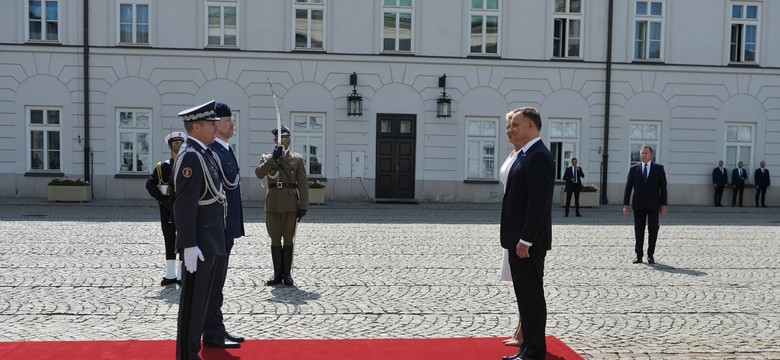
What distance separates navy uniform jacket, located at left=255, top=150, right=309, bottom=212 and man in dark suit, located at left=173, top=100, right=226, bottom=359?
362 centimetres

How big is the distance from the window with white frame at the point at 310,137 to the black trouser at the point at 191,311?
753 inches

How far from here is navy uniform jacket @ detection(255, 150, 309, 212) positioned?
29.7ft

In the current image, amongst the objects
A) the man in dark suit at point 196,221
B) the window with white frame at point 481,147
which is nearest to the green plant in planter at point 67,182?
the window with white frame at point 481,147

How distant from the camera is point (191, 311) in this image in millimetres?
5246

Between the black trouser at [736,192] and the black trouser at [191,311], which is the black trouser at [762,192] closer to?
the black trouser at [736,192]

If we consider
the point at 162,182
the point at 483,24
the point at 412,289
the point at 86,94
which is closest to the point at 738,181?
the point at 483,24

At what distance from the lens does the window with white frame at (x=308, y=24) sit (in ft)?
79.8

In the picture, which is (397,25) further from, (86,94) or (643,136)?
(86,94)

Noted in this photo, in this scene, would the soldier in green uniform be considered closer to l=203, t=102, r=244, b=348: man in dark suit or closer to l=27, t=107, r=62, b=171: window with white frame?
l=203, t=102, r=244, b=348: man in dark suit

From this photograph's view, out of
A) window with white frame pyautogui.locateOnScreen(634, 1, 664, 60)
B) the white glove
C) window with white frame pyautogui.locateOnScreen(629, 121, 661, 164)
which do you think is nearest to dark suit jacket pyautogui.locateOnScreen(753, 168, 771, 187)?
window with white frame pyautogui.locateOnScreen(629, 121, 661, 164)

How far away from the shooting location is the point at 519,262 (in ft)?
18.9

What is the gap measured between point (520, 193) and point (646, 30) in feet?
72.0

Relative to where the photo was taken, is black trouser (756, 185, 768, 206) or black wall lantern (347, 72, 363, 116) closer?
black wall lantern (347, 72, 363, 116)

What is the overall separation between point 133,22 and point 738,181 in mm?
20773
